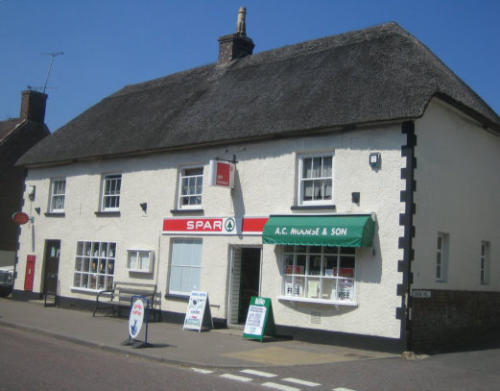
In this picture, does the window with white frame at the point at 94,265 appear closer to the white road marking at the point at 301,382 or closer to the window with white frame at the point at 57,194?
the window with white frame at the point at 57,194

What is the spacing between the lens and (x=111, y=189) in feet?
62.5

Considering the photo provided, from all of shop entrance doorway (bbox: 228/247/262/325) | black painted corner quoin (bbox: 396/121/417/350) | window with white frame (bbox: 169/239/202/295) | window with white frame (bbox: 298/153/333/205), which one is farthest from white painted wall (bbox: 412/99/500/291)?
window with white frame (bbox: 169/239/202/295)

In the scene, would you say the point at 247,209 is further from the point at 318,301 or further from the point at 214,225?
the point at 318,301


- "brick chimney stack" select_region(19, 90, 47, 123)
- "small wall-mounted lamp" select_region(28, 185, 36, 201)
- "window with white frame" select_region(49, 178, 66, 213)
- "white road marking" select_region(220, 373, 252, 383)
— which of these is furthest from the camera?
"brick chimney stack" select_region(19, 90, 47, 123)

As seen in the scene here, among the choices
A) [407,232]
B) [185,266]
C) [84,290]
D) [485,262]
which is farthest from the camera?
[84,290]

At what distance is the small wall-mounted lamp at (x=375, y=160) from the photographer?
12690 millimetres

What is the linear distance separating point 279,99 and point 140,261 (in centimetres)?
642

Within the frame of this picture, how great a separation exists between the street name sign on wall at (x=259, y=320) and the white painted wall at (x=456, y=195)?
3585 mm

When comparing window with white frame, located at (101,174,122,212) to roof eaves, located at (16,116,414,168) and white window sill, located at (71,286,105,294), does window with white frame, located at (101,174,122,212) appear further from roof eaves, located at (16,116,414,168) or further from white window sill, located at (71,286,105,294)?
white window sill, located at (71,286,105,294)

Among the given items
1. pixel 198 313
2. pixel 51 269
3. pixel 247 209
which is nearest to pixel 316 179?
pixel 247 209

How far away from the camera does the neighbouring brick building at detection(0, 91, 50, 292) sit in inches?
1123

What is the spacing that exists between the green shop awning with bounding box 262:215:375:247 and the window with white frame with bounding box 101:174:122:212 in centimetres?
671

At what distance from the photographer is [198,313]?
48.8 feet

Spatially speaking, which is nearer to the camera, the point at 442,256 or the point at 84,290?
the point at 442,256
